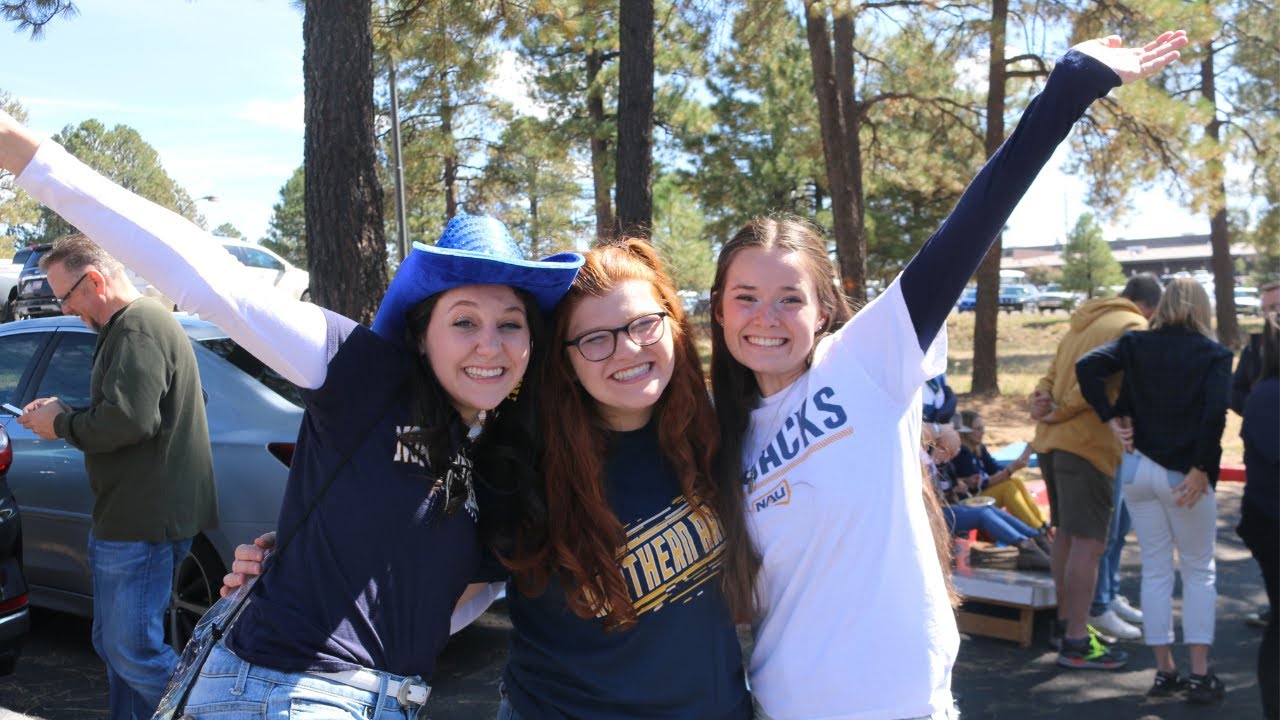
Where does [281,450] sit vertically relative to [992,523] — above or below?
above

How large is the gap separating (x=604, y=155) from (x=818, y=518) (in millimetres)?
19597

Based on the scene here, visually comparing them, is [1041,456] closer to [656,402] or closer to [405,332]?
[656,402]

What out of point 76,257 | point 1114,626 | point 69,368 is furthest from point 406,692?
point 1114,626

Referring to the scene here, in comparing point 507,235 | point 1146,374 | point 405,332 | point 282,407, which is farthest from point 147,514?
point 1146,374

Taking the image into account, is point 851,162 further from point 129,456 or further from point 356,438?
point 356,438

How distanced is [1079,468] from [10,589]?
484 centimetres

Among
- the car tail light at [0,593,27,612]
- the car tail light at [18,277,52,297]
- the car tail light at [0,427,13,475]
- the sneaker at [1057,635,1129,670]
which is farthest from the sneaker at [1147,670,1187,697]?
the car tail light at [18,277,52,297]

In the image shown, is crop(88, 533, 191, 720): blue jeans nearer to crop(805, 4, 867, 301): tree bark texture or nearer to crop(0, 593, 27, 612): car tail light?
crop(0, 593, 27, 612): car tail light

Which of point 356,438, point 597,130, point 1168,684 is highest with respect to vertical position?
point 597,130

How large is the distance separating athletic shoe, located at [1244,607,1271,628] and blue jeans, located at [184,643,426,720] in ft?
17.0

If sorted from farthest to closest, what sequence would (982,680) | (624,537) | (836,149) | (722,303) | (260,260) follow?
(260,260), (836,149), (982,680), (722,303), (624,537)

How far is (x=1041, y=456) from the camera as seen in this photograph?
5191 millimetres

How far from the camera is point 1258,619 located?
16.7ft

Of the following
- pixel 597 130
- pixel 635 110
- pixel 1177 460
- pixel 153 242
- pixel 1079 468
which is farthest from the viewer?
pixel 597 130
